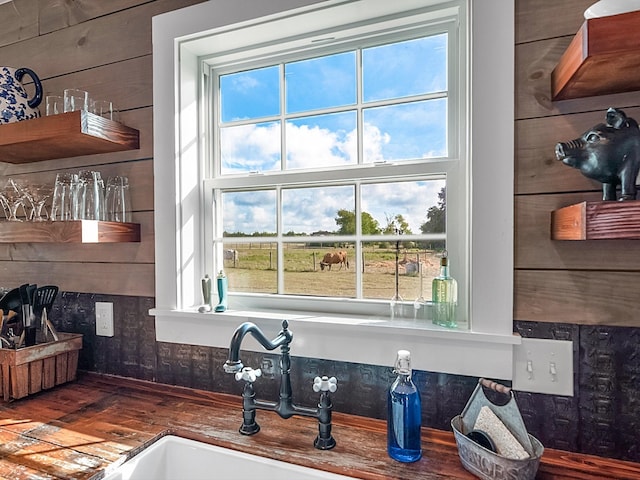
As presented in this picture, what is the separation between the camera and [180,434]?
105cm

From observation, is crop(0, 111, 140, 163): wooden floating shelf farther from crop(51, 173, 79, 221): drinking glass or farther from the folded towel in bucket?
the folded towel in bucket

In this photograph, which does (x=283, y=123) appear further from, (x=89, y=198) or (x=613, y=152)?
(x=613, y=152)

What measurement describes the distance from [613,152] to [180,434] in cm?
121

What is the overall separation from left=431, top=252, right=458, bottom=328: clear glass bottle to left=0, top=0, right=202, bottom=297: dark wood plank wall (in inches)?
38.3

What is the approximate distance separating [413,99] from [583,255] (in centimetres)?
64

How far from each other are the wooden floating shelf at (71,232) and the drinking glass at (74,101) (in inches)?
16.5

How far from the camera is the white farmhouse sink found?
0.91m

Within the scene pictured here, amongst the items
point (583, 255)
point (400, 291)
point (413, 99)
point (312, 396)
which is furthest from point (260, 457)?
point (413, 99)

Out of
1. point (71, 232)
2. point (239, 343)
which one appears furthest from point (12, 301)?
point (239, 343)

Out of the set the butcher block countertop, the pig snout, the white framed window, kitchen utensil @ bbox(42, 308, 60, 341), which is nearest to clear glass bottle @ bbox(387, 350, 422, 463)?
the butcher block countertop

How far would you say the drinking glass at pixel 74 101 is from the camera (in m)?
1.38

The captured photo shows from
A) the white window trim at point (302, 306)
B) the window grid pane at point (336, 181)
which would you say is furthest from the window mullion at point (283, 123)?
the white window trim at point (302, 306)

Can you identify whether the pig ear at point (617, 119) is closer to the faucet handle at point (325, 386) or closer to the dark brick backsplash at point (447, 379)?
the dark brick backsplash at point (447, 379)

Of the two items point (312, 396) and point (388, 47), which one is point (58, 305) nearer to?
point (312, 396)
